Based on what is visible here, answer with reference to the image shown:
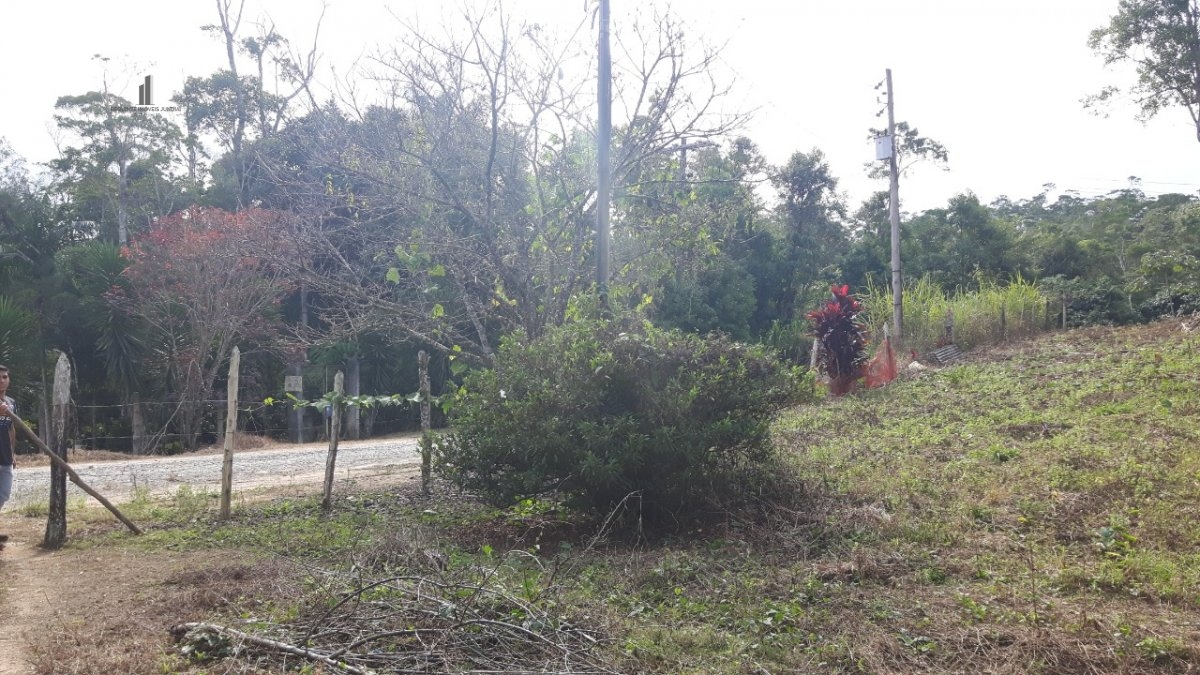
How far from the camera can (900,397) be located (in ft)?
44.3

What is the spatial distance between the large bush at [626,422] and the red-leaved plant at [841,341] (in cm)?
881

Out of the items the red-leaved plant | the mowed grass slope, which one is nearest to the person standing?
the mowed grass slope

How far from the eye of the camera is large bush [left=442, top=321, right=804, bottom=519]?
22.7ft

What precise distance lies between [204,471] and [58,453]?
571cm

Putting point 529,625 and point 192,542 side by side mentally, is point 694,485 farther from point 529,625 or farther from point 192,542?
point 192,542

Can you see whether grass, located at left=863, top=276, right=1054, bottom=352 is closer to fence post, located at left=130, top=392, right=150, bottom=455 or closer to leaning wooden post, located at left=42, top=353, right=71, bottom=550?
fence post, located at left=130, top=392, right=150, bottom=455

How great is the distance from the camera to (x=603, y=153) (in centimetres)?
1000

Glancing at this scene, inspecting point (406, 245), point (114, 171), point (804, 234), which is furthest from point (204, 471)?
point (804, 234)

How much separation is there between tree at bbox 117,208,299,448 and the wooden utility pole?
13.6 meters

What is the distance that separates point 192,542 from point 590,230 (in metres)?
5.17

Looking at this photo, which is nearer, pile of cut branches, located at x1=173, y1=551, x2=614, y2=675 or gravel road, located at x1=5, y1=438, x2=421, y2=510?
pile of cut branches, located at x1=173, y1=551, x2=614, y2=675

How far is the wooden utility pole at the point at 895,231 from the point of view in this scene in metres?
21.3

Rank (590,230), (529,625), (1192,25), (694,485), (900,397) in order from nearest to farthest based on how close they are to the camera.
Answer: (529,625)
(694,485)
(590,230)
(900,397)
(1192,25)

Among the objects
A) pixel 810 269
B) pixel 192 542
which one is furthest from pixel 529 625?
pixel 810 269
